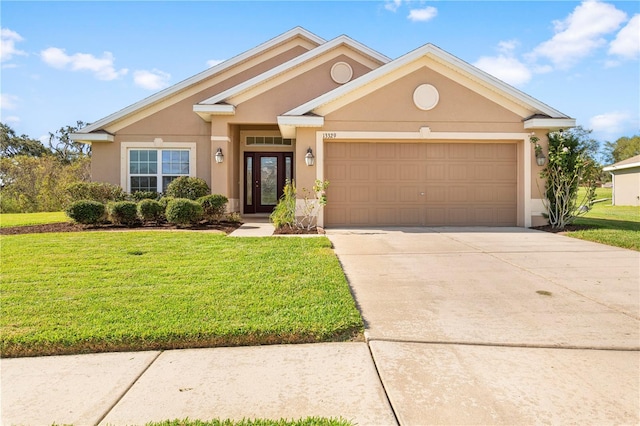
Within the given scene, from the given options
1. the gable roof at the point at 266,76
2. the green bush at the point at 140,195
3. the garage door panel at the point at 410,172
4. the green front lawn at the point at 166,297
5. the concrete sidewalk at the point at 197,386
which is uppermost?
the gable roof at the point at 266,76

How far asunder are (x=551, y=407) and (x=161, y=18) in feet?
38.4

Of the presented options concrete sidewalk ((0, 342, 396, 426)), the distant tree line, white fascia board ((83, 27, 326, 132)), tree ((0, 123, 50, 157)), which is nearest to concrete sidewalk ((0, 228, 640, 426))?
concrete sidewalk ((0, 342, 396, 426))

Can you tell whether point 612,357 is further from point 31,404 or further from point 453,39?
point 453,39

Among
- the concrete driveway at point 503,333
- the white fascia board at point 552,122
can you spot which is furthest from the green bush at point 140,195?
the white fascia board at point 552,122

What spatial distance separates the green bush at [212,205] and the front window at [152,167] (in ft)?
10.4

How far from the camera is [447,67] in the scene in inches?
410

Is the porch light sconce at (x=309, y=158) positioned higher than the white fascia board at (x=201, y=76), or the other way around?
the white fascia board at (x=201, y=76)

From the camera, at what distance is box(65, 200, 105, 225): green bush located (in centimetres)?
952

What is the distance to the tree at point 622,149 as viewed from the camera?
1827 inches

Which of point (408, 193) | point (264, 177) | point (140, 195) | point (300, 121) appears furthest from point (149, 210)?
point (408, 193)

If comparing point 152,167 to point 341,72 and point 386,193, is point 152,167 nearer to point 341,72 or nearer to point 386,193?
point 341,72

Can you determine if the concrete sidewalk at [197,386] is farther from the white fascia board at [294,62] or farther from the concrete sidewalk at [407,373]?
the white fascia board at [294,62]

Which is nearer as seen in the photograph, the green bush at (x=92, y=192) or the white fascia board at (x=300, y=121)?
the white fascia board at (x=300, y=121)

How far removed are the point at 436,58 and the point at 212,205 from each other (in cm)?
752
